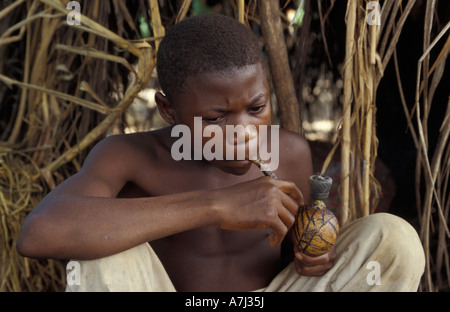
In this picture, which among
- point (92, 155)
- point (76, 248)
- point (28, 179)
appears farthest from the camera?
point (28, 179)

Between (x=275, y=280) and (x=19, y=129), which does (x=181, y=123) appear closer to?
(x=275, y=280)

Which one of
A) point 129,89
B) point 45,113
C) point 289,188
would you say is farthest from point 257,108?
point 45,113

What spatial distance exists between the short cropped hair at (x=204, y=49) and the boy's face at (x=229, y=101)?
0.02m

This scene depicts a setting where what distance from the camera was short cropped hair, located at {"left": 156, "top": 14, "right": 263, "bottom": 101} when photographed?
1100mm

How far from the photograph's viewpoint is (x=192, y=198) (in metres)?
1.09

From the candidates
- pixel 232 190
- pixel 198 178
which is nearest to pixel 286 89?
pixel 198 178

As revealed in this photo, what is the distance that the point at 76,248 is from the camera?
1.01 metres

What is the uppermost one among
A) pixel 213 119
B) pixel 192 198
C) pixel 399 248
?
pixel 213 119

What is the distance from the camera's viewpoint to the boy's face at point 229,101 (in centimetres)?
110

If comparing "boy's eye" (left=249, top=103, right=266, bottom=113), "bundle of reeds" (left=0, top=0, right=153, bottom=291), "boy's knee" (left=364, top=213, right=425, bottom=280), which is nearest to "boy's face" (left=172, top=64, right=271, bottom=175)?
"boy's eye" (left=249, top=103, right=266, bottom=113)

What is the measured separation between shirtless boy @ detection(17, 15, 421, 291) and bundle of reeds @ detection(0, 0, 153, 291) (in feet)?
1.43

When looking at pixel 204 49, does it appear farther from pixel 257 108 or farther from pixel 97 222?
pixel 97 222

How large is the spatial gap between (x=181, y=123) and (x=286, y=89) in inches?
20.6

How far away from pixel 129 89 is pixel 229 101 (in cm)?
58
